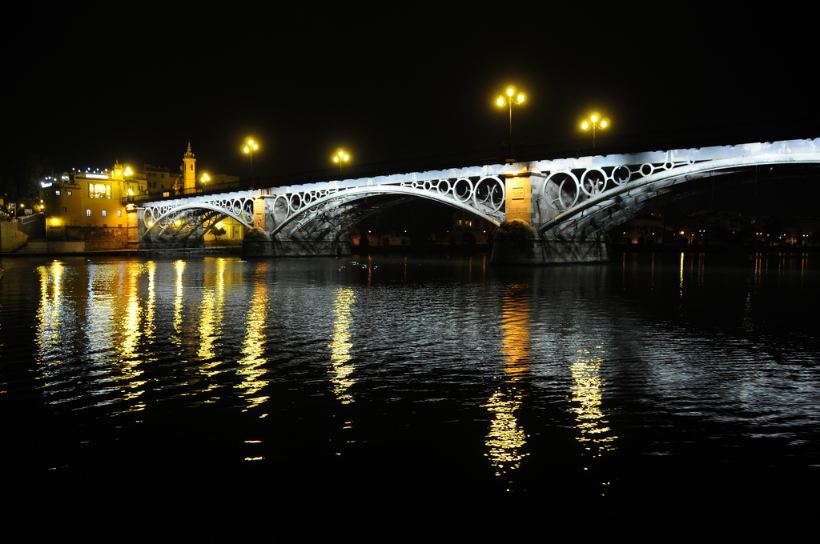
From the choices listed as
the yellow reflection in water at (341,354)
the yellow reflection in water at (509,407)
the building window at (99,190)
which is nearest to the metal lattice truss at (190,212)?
the building window at (99,190)

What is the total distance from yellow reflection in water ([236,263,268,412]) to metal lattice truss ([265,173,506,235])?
34417 millimetres

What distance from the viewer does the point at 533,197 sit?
5059 centimetres

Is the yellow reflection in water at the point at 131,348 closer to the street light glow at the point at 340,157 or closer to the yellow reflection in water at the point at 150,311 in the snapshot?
the yellow reflection in water at the point at 150,311

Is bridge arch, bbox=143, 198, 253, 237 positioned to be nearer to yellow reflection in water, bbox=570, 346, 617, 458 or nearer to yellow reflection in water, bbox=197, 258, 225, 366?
yellow reflection in water, bbox=197, 258, 225, 366

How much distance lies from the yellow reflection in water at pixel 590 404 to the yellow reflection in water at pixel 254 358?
426 centimetres

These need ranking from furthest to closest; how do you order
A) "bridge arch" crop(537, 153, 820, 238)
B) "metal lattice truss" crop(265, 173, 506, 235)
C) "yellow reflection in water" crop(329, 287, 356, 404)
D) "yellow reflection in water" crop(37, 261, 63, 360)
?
"metal lattice truss" crop(265, 173, 506, 235)
"bridge arch" crop(537, 153, 820, 238)
"yellow reflection in water" crop(37, 261, 63, 360)
"yellow reflection in water" crop(329, 287, 356, 404)

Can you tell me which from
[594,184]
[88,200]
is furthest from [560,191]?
[88,200]

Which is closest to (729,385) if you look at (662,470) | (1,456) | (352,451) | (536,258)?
(662,470)

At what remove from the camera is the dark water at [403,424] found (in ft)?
19.5

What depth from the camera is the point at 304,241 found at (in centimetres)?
7831

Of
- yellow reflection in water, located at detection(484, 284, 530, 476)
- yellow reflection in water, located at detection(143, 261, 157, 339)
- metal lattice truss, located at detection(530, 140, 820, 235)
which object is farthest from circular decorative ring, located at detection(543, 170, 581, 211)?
yellow reflection in water, located at detection(484, 284, 530, 476)

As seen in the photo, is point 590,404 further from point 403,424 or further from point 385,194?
point 385,194

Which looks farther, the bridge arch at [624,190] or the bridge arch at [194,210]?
the bridge arch at [194,210]

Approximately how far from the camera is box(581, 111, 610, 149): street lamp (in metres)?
52.0
